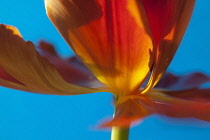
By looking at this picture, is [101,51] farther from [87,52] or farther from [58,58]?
[58,58]

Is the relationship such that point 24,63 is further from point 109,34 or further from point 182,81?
point 182,81

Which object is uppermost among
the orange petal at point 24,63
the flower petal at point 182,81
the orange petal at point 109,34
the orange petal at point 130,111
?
the flower petal at point 182,81

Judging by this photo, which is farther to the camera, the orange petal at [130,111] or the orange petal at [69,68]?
the orange petal at [69,68]

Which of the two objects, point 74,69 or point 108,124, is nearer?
point 108,124

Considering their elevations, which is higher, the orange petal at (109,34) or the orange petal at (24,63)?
the orange petal at (109,34)

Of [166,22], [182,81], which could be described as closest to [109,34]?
[166,22]

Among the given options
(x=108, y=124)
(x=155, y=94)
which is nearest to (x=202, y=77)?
(x=155, y=94)
